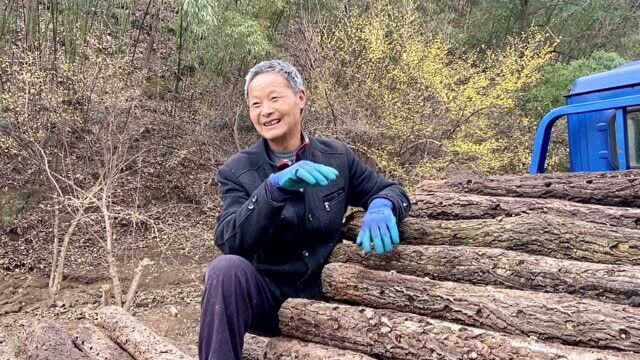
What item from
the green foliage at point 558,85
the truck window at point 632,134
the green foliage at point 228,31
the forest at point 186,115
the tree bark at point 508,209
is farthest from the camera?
the green foliage at point 558,85

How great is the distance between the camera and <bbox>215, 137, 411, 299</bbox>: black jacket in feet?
7.88

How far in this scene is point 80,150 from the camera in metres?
10.5

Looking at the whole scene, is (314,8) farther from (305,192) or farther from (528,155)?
(305,192)

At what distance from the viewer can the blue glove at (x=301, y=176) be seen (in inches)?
90.0

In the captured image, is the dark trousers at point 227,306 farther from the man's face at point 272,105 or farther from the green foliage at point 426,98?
the green foliage at point 426,98

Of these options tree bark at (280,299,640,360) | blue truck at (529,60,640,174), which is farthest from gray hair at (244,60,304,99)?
blue truck at (529,60,640,174)

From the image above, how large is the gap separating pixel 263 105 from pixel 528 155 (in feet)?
29.0

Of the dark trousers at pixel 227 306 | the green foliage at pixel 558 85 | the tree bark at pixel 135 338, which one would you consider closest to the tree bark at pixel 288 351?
the dark trousers at pixel 227 306

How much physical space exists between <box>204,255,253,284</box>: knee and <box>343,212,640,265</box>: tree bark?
1042 mm

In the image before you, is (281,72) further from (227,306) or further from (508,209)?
(508,209)

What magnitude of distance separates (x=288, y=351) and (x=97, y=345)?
1.52 meters

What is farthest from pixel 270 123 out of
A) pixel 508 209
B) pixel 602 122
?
pixel 602 122

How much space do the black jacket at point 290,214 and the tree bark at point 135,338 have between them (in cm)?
78

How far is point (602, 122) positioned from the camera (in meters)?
4.43
